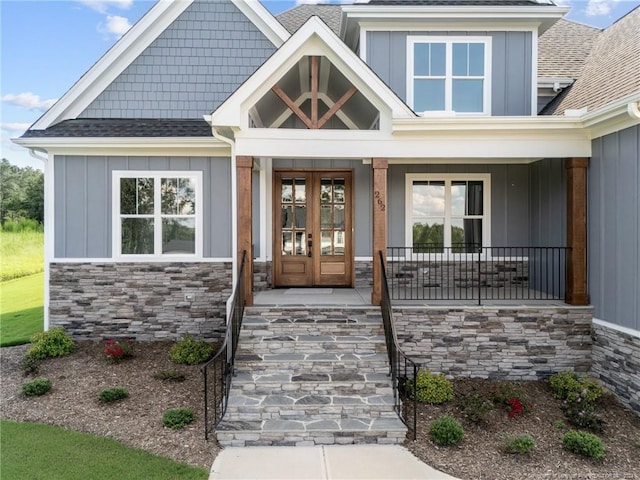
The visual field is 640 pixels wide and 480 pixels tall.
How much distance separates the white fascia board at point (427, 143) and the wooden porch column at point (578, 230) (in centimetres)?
28

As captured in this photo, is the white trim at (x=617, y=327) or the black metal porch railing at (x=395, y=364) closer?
the black metal porch railing at (x=395, y=364)

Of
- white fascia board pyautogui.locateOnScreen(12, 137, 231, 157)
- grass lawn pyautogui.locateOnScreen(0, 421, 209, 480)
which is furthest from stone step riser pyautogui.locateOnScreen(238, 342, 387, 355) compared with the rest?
white fascia board pyautogui.locateOnScreen(12, 137, 231, 157)

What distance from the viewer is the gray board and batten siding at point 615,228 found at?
6.20 meters

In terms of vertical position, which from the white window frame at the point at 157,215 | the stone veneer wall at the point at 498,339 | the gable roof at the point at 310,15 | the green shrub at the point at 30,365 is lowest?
the green shrub at the point at 30,365

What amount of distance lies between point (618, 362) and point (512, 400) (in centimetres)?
197

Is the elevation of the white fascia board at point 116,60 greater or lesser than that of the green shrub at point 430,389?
greater

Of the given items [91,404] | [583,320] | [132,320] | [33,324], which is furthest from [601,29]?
[33,324]

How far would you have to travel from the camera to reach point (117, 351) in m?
7.44

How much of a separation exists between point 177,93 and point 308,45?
3.85 metres

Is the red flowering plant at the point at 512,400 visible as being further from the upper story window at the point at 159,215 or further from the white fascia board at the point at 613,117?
the upper story window at the point at 159,215

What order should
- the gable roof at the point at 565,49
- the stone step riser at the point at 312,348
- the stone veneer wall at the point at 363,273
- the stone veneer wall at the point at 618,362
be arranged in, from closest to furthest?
the stone veneer wall at the point at 618,362, the stone step riser at the point at 312,348, the stone veneer wall at the point at 363,273, the gable roof at the point at 565,49

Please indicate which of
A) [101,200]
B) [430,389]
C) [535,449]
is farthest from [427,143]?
[101,200]

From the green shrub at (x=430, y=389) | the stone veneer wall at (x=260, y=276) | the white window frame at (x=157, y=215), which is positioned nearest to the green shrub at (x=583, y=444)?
the green shrub at (x=430, y=389)

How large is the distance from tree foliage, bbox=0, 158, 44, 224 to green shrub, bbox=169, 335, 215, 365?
19910 mm
